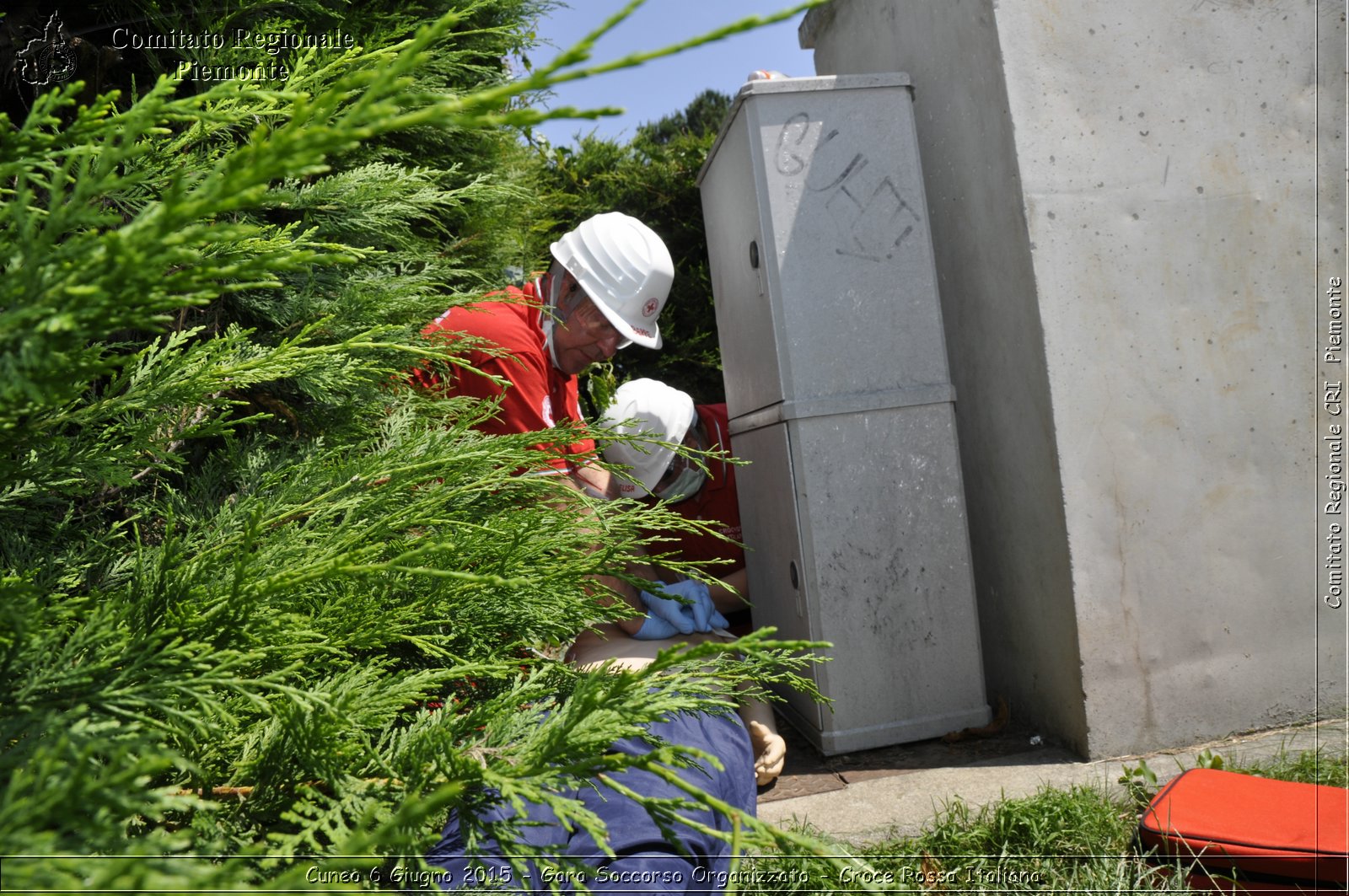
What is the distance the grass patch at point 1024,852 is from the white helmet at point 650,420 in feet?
5.07

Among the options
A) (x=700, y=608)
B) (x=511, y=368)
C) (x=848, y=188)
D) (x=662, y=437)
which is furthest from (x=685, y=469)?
(x=848, y=188)

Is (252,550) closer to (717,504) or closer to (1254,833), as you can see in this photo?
(1254,833)

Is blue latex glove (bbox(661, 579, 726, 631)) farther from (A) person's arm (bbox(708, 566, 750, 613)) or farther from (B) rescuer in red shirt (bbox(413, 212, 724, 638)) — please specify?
(A) person's arm (bbox(708, 566, 750, 613))

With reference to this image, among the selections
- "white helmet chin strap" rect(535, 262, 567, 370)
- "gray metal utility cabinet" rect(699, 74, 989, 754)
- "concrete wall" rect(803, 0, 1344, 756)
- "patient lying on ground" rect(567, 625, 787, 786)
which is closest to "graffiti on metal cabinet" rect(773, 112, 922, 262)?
"gray metal utility cabinet" rect(699, 74, 989, 754)

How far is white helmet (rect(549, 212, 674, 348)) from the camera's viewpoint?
3396 mm

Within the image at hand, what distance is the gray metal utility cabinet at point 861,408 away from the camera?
131 inches

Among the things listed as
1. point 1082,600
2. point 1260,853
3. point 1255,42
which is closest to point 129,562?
point 1260,853

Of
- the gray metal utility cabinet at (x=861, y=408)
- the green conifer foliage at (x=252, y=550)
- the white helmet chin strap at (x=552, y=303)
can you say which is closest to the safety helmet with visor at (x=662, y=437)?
the white helmet chin strap at (x=552, y=303)

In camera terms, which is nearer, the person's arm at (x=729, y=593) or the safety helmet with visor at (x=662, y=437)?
the safety helmet with visor at (x=662, y=437)

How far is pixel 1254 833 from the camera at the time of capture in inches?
89.7

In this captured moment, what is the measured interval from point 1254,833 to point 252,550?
2440 millimetres

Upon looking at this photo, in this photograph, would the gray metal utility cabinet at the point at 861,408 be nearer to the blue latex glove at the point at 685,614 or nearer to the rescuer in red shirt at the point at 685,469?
the blue latex glove at the point at 685,614

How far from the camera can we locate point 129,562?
129 centimetres

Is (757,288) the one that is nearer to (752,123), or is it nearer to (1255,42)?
(752,123)
